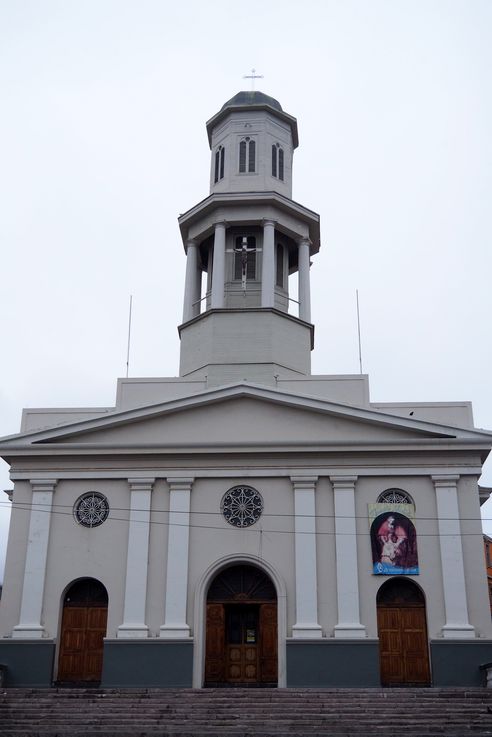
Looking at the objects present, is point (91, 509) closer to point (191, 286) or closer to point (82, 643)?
point (82, 643)

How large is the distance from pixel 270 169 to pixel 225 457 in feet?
37.2

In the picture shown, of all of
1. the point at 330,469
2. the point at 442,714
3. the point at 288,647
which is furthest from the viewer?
the point at 330,469

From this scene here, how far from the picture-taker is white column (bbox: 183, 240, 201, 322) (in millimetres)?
29000

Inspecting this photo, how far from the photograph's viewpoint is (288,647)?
2225 cm

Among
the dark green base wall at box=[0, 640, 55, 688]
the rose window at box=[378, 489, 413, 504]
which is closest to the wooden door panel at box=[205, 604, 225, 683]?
the dark green base wall at box=[0, 640, 55, 688]

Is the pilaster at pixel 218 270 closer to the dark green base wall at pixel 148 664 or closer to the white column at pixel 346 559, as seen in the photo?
the white column at pixel 346 559

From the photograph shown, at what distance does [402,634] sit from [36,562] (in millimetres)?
9627

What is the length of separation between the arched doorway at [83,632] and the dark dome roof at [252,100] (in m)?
17.2

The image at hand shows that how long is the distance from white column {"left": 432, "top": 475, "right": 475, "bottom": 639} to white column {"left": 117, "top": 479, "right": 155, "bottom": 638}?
24.8 feet

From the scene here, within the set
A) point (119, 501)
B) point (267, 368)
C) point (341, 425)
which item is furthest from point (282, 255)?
point (119, 501)

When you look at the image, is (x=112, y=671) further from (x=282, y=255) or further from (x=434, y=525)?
(x=282, y=255)

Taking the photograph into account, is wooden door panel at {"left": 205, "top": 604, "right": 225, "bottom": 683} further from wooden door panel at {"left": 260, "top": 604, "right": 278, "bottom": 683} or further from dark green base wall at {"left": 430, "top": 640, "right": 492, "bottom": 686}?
dark green base wall at {"left": 430, "top": 640, "right": 492, "bottom": 686}

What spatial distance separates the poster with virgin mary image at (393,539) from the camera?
75.1ft

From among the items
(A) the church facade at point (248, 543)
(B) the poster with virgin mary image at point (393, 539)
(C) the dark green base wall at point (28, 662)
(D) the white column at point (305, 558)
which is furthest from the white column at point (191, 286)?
(C) the dark green base wall at point (28, 662)
